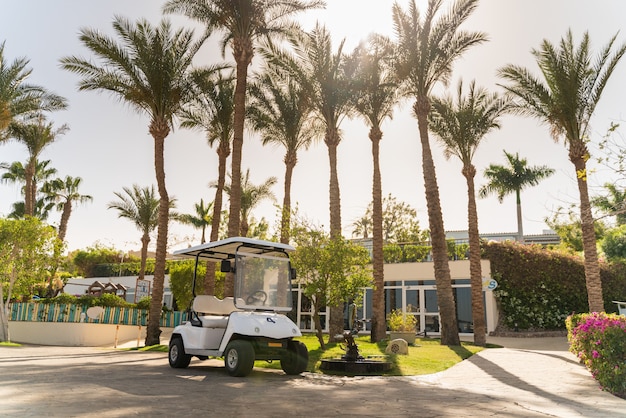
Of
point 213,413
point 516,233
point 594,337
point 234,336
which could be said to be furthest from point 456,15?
point 516,233

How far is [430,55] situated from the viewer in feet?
57.8

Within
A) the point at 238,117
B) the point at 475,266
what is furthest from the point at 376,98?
the point at 475,266

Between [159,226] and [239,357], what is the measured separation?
35.9 feet

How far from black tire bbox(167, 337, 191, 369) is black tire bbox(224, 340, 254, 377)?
1619 millimetres

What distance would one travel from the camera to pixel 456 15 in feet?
57.8

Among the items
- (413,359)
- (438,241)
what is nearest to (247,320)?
(413,359)

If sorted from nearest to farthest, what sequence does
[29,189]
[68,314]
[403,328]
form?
[403,328]
[68,314]
[29,189]

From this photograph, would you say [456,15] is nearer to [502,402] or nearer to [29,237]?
[502,402]

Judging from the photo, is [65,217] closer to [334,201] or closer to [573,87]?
[334,201]

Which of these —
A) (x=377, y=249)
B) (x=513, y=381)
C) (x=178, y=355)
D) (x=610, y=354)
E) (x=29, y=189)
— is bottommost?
(x=513, y=381)

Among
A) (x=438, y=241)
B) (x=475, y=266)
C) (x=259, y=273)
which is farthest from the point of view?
(x=475, y=266)

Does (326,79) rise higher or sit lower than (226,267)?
higher

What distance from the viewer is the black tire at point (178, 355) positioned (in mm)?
9938

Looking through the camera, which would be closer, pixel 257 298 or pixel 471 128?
pixel 257 298
